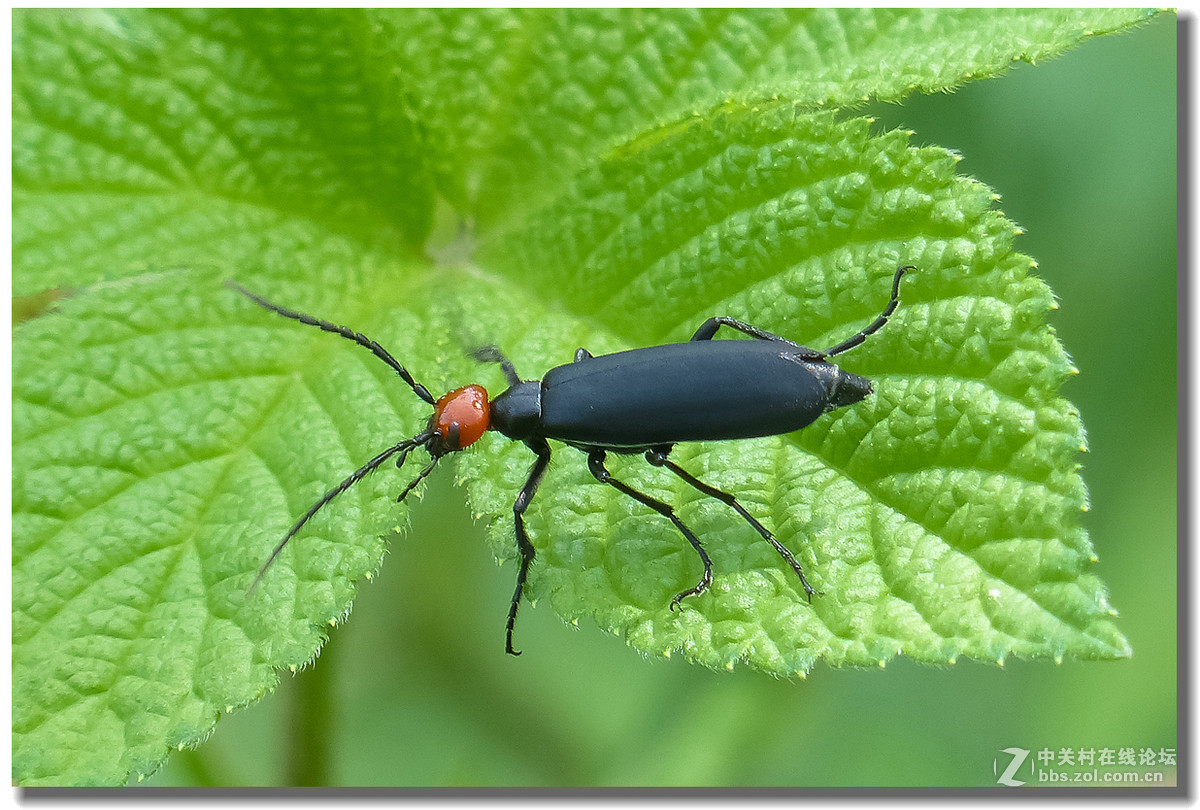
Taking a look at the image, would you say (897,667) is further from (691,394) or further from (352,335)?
(352,335)

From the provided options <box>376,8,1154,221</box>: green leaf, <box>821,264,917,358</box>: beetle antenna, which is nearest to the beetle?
<box>821,264,917,358</box>: beetle antenna

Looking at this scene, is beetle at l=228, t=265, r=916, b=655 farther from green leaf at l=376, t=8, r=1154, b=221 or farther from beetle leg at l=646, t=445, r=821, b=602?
green leaf at l=376, t=8, r=1154, b=221

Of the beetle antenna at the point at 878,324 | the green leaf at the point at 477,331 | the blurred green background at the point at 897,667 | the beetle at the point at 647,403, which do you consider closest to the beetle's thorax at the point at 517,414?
the beetle at the point at 647,403

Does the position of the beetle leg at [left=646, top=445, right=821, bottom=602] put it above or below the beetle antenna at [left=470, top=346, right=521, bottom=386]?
below

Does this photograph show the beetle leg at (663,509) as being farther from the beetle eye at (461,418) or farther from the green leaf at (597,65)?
the green leaf at (597,65)

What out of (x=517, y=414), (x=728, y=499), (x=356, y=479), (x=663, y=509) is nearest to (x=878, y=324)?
(x=728, y=499)

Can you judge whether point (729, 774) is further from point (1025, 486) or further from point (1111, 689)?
point (1025, 486)

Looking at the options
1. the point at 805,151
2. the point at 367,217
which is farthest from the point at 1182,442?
the point at 367,217
